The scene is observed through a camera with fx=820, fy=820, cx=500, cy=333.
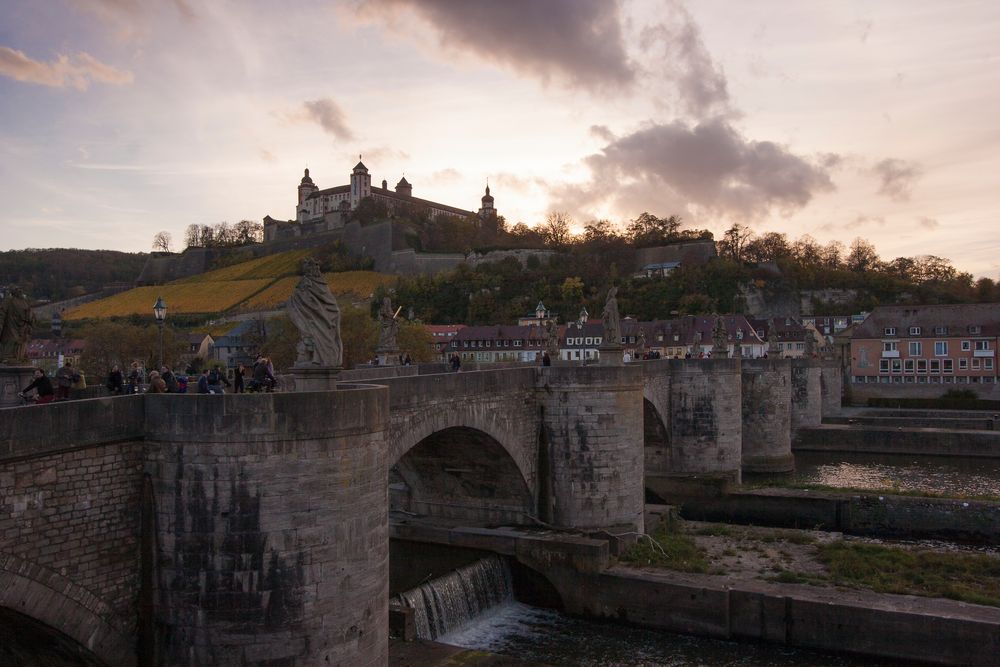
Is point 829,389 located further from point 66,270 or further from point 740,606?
point 66,270

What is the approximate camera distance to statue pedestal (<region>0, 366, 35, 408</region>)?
1227cm

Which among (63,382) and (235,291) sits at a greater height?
(235,291)

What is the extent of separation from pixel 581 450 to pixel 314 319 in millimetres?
11979

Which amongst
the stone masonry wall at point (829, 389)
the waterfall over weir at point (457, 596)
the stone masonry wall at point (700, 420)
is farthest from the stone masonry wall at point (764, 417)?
the waterfall over weir at point (457, 596)

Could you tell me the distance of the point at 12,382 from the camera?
12.4 meters

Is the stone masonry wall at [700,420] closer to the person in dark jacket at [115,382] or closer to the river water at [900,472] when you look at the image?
the river water at [900,472]

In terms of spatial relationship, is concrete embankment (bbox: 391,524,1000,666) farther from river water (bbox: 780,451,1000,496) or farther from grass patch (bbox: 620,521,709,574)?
river water (bbox: 780,451,1000,496)

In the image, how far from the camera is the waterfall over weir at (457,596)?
17.9 m

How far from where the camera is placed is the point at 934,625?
1753 cm

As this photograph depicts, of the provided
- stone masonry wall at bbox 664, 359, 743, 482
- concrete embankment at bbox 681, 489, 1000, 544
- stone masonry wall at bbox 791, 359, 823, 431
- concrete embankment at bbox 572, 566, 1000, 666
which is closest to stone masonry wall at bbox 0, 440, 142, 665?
concrete embankment at bbox 572, 566, 1000, 666

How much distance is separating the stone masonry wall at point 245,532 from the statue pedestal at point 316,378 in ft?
3.60

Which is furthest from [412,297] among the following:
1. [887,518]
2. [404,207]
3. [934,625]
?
[934,625]

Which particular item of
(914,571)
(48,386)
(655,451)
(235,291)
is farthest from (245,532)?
(235,291)

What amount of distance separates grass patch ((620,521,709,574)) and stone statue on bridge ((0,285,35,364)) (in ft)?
49.3
